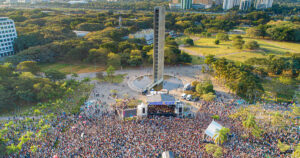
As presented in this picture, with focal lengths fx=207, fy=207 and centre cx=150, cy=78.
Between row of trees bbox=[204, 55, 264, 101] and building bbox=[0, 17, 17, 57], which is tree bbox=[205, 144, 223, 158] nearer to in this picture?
row of trees bbox=[204, 55, 264, 101]

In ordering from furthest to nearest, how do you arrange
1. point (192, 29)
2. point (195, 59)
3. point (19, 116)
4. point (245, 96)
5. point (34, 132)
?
point (192, 29)
point (195, 59)
point (245, 96)
point (19, 116)
point (34, 132)

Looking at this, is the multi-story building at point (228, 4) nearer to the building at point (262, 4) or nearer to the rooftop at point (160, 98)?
the building at point (262, 4)

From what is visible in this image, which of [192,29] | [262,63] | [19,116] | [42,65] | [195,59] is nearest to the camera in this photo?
[19,116]

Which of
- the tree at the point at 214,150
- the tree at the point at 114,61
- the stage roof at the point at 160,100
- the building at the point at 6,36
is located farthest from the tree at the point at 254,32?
the building at the point at 6,36

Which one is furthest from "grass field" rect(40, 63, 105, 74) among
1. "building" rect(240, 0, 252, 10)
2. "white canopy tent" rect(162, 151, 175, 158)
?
"building" rect(240, 0, 252, 10)

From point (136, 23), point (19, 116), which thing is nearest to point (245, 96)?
point (19, 116)

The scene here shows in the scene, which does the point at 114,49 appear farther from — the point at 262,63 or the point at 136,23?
the point at 136,23

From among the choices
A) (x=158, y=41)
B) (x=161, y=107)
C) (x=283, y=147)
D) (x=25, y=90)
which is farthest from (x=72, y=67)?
(x=283, y=147)

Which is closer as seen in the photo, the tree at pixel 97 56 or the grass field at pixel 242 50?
the tree at pixel 97 56
